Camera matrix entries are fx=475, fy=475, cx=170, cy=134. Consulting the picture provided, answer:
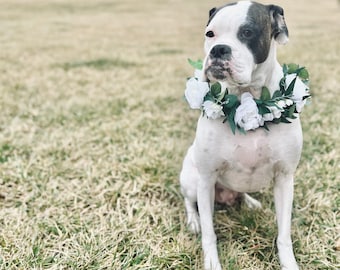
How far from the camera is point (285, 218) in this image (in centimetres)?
231

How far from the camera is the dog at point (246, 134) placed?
1.98 meters

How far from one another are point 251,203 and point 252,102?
0.94 metres

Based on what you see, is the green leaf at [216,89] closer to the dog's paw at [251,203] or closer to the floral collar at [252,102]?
the floral collar at [252,102]

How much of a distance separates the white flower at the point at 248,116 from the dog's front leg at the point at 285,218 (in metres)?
0.35

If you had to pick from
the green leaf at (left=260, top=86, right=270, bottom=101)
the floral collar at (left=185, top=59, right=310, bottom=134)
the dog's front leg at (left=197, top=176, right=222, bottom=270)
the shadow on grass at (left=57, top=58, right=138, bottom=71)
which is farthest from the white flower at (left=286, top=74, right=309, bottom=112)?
the shadow on grass at (left=57, top=58, right=138, bottom=71)

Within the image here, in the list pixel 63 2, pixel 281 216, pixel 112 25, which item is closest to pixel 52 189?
pixel 281 216

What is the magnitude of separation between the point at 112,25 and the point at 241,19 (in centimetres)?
1190

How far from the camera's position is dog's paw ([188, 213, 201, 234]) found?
268 cm

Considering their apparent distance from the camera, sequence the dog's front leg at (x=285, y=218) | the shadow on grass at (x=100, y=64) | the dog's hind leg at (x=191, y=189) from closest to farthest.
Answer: the dog's front leg at (x=285, y=218)
the dog's hind leg at (x=191, y=189)
the shadow on grass at (x=100, y=64)

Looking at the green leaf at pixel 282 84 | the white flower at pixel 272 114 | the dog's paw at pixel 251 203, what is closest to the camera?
the white flower at pixel 272 114

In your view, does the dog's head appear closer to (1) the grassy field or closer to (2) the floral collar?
(2) the floral collar

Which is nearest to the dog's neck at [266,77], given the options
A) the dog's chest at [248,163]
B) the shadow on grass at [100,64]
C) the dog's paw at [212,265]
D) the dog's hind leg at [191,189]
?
the dog's chest at [248,163]

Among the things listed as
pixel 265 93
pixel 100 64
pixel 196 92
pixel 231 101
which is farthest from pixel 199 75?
pixel 100 64

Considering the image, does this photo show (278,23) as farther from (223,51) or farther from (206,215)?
(206,215)
